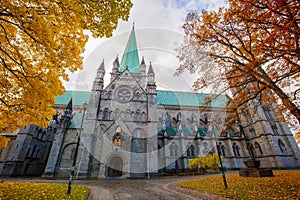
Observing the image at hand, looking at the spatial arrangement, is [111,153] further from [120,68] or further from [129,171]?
[120,68]

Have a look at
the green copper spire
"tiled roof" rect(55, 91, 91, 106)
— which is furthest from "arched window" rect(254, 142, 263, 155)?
"tiled roof" rect(55, 91, 91, 106)

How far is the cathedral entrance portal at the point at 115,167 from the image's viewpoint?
62.6 feet

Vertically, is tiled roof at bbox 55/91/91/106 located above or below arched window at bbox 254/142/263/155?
above

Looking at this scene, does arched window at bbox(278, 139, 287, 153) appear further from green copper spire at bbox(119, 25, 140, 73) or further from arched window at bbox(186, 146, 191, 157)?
green copper spire at bbox(119, 25, 140, 73)

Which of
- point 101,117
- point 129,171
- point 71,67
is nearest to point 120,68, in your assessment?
point 101,117

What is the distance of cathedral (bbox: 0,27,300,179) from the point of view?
19438mm

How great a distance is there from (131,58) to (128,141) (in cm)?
2294

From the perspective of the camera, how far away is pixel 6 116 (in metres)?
5.56

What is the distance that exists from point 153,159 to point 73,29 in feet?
63.1

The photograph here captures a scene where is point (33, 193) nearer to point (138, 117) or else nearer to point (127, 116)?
point (127, 116)

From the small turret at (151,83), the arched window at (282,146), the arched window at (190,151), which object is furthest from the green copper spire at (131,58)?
the arched window at (282,146)

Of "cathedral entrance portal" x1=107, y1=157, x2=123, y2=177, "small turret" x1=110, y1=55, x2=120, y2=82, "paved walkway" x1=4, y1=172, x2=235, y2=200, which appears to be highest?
"small turret" x1=110, y1=55, x2=120, y2=82

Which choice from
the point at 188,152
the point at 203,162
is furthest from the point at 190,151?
the point at 203,162

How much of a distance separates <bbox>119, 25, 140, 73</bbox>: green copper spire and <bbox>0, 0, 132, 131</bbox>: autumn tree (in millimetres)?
27176
